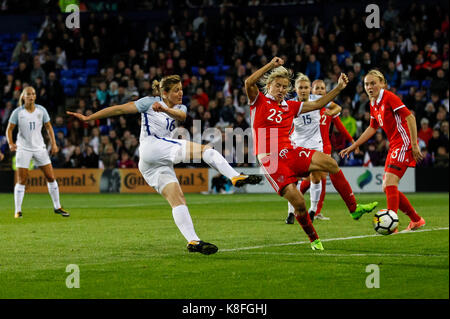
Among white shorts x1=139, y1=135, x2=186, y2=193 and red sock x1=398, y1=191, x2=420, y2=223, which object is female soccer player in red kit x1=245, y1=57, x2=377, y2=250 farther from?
white shorts x1=139, y1=135, x2=186, y2=193

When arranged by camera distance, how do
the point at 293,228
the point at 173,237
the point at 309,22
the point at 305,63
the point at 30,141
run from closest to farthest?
the point at 173,237 → the point at 293,228 → the point at 30,141 → the point at 305,63 → the point at 309,22

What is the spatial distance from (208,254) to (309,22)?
73.2 ft

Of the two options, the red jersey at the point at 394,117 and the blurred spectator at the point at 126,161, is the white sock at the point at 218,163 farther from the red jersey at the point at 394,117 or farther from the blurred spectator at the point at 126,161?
the blurred spectator at the point at 126,161

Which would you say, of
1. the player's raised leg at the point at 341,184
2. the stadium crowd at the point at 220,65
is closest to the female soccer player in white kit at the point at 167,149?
the player's raised leg at the point at 341,184

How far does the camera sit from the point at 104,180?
81.6ft

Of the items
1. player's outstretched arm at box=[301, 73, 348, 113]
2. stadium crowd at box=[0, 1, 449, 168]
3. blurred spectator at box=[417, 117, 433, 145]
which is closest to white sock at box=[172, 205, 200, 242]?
player's outstretched arm at box=[301, 73, 348, 113]

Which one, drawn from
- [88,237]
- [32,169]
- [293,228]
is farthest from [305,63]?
[88,237]

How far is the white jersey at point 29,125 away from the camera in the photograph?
1494 centimetres

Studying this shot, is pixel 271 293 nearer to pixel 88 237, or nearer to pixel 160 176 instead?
pixel 160 176

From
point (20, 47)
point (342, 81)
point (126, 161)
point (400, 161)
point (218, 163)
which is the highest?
point (20, 47)

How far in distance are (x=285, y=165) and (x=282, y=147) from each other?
0.89 ft

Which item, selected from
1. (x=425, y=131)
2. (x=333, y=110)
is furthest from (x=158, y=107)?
(x=425, y=131)

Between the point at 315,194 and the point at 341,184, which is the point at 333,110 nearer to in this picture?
the point at 315,194

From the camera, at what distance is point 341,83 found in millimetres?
8555
